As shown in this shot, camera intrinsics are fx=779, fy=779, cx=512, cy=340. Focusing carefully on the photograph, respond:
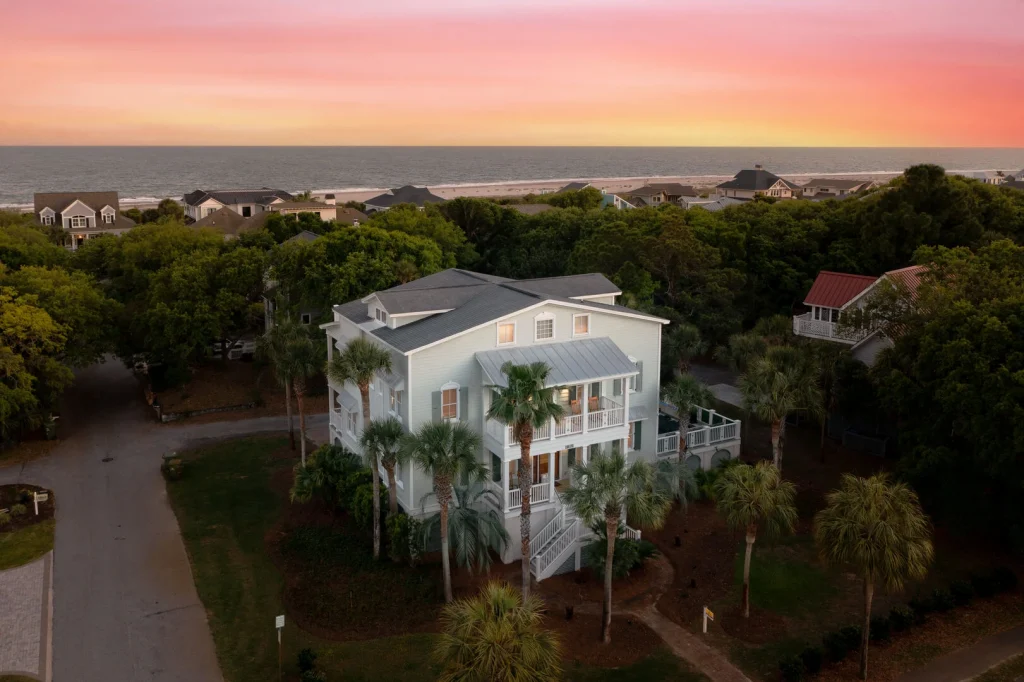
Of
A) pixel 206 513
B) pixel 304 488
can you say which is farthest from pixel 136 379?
pixel 304 488

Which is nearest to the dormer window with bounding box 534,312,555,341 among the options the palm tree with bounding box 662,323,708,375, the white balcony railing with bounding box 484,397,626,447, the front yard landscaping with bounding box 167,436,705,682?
the white balcony railing with bounding box 484,397,626,447

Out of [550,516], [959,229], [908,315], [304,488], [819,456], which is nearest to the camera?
[550,516]

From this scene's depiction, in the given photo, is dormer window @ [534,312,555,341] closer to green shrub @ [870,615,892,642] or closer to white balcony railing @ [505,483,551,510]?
white balcony railing @ [505,483,551,510]

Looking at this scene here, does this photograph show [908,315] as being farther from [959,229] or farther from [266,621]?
[266,621]

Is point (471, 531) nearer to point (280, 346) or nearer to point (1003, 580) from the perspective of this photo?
point (280, 346)

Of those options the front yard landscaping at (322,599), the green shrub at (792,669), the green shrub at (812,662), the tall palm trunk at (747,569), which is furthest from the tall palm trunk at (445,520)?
the green shrub at (812,662)

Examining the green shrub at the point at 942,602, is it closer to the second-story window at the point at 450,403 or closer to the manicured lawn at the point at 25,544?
the second-story window at the point at 450,403

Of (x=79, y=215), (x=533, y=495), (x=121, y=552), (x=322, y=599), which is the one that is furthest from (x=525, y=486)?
(x=79, y=215)
